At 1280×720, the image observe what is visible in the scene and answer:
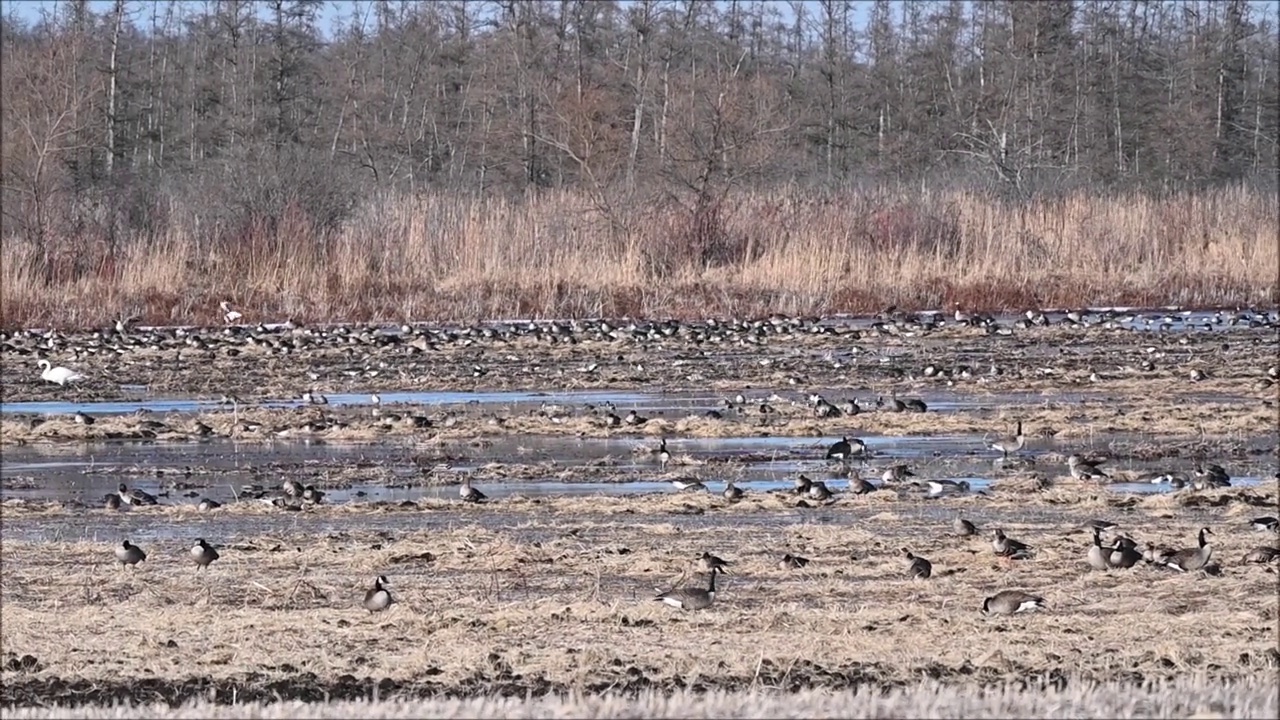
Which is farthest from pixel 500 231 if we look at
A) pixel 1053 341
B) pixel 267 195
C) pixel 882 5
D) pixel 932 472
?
pixel 882 5

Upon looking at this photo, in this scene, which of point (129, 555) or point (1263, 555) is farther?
point (129, 555)

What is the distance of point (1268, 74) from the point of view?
56156 millimetres

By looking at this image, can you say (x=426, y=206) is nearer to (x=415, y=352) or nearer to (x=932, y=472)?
(x=415, y=352)

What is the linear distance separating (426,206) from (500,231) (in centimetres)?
194

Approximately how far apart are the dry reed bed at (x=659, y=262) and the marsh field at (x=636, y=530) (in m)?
5.66

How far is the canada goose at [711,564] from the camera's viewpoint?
357 inches

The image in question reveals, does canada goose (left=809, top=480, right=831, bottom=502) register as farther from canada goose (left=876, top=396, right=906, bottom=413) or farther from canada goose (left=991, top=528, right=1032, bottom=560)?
canada goose (left=876, top=396, right=906, bottom=413)

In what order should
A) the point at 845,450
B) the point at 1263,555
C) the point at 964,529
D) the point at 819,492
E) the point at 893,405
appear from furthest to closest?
the point at 893,405 → the point at 845,450 → the point at 819,492 → the point at 964,529 → the point at 1263,555

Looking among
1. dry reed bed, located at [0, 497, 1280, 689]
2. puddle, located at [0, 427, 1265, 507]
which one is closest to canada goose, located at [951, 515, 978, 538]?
dry reed bed, located at [0, 497, 1280, 689]

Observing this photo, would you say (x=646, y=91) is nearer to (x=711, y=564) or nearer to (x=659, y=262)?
(x=659, y=262)

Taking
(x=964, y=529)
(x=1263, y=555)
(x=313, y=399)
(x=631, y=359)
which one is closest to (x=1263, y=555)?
(x=1263, y=555)

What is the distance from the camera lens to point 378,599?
8242mm

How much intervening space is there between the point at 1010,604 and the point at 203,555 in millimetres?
4177

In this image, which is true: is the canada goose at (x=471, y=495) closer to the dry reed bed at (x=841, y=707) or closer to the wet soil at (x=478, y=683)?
the wet soil at (x=478, y=683)
